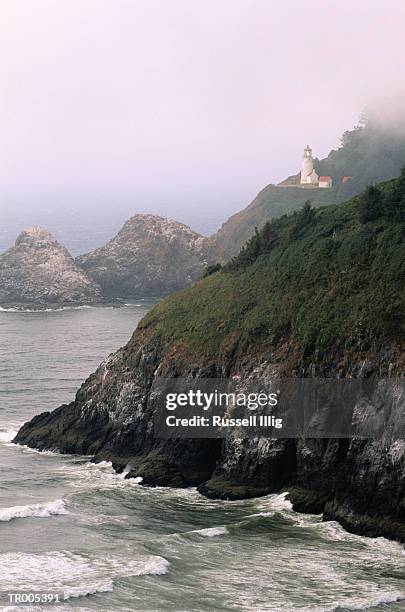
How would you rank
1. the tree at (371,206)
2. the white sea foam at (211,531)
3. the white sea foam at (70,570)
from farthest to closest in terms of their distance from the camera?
the tree at (371,206)
the white sea foam at (211,531)
the white sea foam at (70,570)

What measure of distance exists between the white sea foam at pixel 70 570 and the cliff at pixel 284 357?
11128 millimetres

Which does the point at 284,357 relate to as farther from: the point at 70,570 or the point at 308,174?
the point at 308,174

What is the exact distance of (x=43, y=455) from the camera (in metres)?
78.5

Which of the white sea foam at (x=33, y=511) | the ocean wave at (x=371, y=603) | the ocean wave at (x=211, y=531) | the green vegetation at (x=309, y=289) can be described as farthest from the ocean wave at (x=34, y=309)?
the ocean wave at (x=371, y=603)

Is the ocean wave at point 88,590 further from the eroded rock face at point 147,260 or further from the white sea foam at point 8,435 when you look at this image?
the eroded rock face at point 147,260

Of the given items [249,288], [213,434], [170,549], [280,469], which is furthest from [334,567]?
[249,288]

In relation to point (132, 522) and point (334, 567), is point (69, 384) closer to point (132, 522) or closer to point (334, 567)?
point (132, 522)

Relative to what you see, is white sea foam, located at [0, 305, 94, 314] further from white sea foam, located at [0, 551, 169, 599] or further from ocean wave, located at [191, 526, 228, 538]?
white sea foam, located at [0, 551, 169, 599]

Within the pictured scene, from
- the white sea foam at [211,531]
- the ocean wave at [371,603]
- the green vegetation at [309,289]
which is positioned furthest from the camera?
the green vegetation at [309,289]

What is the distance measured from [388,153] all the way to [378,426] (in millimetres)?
124990

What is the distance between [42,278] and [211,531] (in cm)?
11132

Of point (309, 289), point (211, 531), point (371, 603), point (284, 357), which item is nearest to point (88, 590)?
point (211, 531)

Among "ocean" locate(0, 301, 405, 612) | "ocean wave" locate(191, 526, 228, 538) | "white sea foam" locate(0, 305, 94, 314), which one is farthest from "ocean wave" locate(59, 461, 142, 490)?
"white sea foam" locate(0, 305, 94, 314)

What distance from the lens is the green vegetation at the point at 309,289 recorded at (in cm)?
6594
